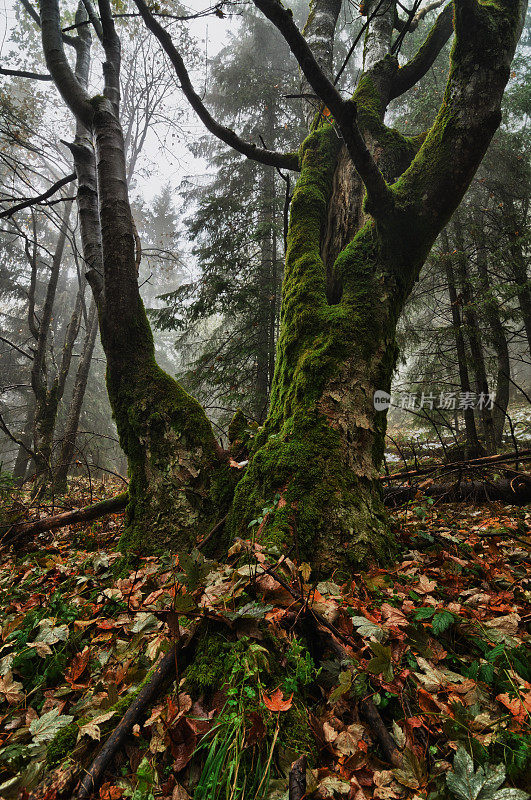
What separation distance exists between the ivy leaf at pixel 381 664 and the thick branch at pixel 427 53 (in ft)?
17.9

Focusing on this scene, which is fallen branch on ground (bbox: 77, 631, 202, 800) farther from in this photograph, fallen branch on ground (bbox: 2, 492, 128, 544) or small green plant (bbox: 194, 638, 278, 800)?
fallen branch on ground (bbox: 2, 492, 128, 544)

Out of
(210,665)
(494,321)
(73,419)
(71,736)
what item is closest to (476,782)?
(210,665)

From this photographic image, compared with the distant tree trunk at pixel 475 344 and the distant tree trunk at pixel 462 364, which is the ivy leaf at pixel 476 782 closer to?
the distant tree trunk at pixel 462 364

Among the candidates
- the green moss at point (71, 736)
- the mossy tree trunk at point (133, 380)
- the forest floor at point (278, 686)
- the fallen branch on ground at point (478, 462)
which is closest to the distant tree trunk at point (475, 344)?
the fallen branch on ground at point (478, 462)

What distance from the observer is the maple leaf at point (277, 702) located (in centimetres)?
101

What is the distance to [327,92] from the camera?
7.04ft

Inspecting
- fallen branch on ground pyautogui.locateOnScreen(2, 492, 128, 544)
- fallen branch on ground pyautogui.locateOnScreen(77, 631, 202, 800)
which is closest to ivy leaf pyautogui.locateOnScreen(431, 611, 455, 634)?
fallen branch on ground pyautogui.locateOnScreen(77, 631, 202, 800)

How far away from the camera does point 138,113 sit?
42.2 ft

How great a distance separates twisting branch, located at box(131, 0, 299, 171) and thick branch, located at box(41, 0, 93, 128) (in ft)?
3.07

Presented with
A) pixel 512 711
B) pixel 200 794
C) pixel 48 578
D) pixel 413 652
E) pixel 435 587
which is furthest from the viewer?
pixel 48 578

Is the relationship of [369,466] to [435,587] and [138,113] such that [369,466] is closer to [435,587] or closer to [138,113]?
[435,587]

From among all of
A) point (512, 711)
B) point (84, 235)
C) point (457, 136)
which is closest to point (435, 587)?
point (512, 711)

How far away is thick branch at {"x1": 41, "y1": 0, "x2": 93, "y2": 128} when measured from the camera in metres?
3.44

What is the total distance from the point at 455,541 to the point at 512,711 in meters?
1.46
